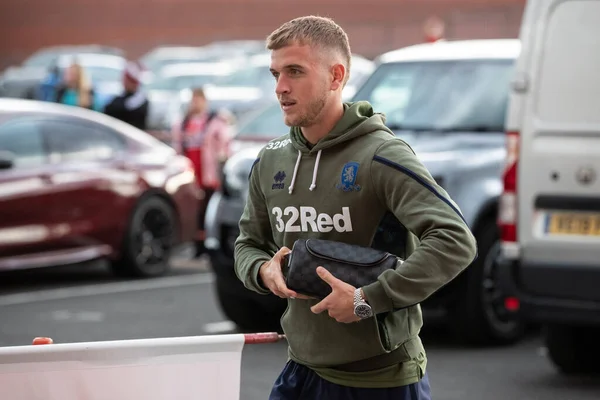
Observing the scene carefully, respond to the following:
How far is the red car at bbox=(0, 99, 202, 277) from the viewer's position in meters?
11.2

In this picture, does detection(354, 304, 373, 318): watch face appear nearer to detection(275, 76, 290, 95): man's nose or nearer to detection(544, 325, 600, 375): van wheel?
detection(275, 76, 290, 95): man's nose

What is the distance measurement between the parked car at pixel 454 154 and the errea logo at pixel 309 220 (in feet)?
15.7

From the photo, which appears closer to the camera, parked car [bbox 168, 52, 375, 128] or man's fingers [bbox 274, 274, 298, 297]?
man's fingers [bbox 274, 274, 298, 297]

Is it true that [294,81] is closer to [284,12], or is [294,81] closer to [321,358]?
[321,358]

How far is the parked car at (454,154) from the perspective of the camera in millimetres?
8633

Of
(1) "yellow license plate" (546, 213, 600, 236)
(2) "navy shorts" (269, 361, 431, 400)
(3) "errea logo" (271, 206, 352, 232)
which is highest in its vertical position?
(3) "errea logo" (271, 206, 352, 232)

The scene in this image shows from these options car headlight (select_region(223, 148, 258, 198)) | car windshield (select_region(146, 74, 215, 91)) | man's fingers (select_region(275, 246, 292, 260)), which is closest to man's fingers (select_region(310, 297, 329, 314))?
man's fingers (select_region(275, 246, 292, 260))

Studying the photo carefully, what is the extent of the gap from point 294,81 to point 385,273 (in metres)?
0.56

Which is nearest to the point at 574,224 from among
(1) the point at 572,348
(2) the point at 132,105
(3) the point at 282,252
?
(1) the point at 572,348

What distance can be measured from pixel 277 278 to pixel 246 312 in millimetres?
5884

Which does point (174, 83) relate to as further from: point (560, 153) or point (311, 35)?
point (311, 35)

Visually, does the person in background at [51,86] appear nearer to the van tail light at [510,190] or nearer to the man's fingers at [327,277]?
the van tail light at [510,190]

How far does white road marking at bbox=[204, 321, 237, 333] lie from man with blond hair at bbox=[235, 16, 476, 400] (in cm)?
575

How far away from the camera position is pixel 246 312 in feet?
30.9
